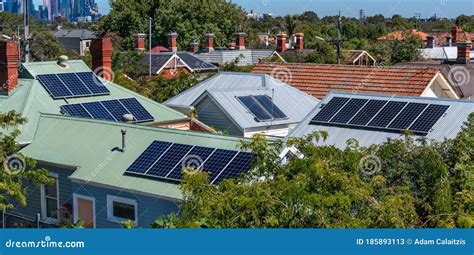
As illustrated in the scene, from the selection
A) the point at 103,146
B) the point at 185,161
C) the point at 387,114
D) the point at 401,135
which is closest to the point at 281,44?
the point at 387,114

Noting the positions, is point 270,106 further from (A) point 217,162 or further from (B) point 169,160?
(A) point 217,162

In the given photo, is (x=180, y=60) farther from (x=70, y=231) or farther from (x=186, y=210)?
(x=70, y=231)

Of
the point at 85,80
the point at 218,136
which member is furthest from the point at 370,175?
the point at 85,80

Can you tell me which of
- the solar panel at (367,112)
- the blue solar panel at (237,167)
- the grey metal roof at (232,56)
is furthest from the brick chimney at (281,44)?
the blue solar panel at (237,167)

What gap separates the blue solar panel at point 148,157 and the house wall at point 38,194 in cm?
180

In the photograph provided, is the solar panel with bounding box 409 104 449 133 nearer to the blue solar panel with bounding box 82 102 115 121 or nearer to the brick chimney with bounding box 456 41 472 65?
the blue solar panel with bounding box 82 102 115 121

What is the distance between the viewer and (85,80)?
21.0m

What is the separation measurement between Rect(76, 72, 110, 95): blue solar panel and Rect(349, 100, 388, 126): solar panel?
277 inches

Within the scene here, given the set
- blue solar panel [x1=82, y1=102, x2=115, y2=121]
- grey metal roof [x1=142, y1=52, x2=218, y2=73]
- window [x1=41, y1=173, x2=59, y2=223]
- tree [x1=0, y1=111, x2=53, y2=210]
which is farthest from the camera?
grey metal roof [x1=142, y1=52, x2=218, y2=73]

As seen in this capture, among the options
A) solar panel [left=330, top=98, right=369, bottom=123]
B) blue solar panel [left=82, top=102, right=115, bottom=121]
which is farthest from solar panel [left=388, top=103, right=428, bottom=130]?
blue solar panel [left=82, top=102, right=115, bottom=121]

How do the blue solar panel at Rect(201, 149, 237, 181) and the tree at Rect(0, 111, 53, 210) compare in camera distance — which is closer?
the tree at Rect(0, 111, 53, 210)

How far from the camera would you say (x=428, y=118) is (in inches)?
691

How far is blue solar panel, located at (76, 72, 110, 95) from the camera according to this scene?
20.7 meters

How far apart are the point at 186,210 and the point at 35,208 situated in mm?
7867
